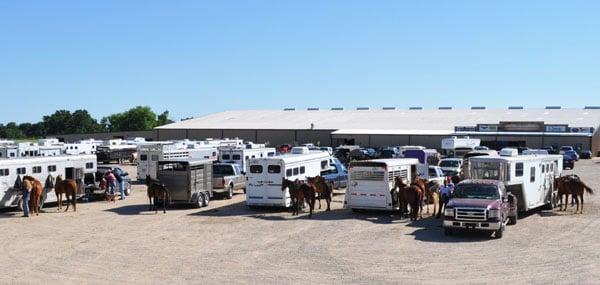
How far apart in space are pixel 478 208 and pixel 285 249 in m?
5.41

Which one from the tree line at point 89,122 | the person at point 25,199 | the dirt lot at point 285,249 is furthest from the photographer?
the tree line at point 89,122

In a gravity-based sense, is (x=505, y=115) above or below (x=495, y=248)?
above

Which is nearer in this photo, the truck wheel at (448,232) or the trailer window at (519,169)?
the truck wheel at (448,232)

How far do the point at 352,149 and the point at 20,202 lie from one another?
140 feet

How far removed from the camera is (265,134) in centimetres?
9000

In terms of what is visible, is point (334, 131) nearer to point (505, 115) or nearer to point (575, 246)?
point (505, 115)

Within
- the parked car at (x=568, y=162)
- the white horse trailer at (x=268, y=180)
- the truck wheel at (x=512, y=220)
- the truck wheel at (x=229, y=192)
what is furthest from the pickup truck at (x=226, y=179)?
the parked car at (x=568, y=162)

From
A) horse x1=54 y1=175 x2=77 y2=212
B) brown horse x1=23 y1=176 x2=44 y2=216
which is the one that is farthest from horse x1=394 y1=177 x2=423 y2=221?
brown horse x1=23 y1=176 x2=44 y2=216

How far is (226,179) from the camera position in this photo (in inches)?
1156

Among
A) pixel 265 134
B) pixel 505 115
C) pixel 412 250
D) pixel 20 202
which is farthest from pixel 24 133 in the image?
pixel 412 250

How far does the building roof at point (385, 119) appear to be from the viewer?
81.7 meters

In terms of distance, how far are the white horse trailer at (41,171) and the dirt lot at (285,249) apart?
0.87 meters

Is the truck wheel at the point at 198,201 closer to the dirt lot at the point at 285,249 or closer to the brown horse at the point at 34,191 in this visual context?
the dirt lot at the point at 285,249

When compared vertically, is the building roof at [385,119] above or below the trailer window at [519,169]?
above
